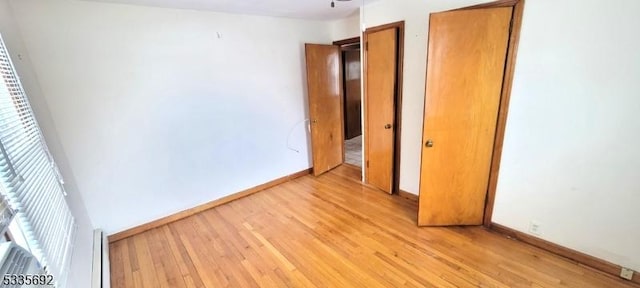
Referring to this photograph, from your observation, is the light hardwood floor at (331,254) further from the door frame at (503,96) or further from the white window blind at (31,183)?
the white window blind at (31,183)

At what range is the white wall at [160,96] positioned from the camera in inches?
83.7

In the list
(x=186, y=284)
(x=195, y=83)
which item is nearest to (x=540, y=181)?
(x=186, y=284)

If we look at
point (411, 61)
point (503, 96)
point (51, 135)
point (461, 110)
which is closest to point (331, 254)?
point (461, 110)

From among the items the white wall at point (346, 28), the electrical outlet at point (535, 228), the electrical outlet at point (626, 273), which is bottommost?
the electrical outlet at point (626, 273)

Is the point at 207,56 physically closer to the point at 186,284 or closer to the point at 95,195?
Answer: the point at 95,195

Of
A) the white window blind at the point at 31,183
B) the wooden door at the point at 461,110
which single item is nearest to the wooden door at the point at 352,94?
the wooden door at the point at 461,110

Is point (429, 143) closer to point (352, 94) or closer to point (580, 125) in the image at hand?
point (580, 125)

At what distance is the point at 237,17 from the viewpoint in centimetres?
292

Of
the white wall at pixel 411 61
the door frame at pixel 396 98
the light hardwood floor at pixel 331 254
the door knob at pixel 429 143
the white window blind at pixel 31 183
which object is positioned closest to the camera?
the white window blind at pixel 31 183

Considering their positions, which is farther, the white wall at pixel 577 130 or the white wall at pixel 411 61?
the white wall at pixel 411 61

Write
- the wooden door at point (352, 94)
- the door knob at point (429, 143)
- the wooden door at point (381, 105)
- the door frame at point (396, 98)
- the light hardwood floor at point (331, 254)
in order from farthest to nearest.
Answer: the wooden door at point (352, 94) < the wooden door at point (381, 105) < the door frame at point (396, 98) < the door knob at point (429, 143) < the light hardwood floor at point (331, 254)

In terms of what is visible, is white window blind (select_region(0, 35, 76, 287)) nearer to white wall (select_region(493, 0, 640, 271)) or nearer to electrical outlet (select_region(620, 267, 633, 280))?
white wall (select_region(493, 0, 640, 271))

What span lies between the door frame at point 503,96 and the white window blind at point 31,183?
3020mm

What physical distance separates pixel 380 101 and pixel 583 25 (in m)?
1.70
